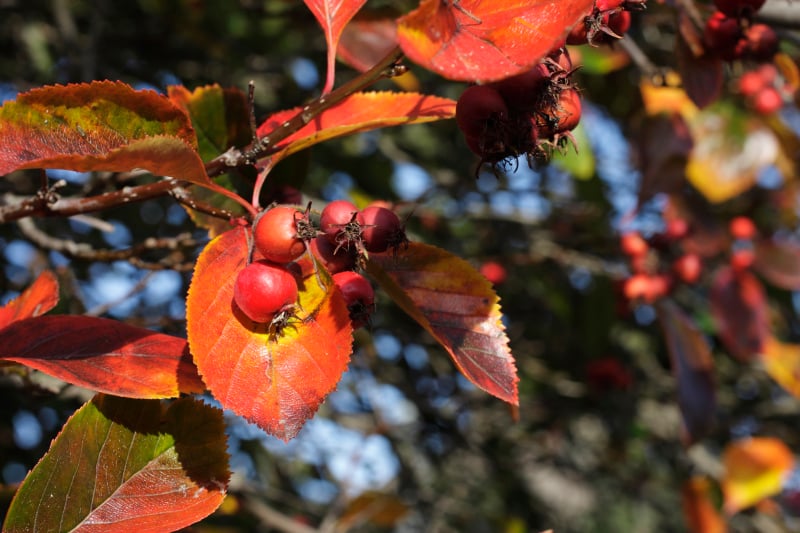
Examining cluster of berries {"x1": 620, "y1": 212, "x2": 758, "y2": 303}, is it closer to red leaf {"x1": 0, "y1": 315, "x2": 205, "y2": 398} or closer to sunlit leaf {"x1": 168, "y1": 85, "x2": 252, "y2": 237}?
sunlit leaf {"x1": 168, "y1": 85, "x2": 252, "y2": 237}

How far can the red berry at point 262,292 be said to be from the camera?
79cm

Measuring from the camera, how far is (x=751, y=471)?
3158 millimetres

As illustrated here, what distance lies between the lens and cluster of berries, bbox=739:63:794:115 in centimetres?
279

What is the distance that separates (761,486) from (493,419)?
1188mm

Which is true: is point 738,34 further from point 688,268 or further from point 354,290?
point 688,268

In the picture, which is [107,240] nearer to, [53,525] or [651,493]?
[53,525]

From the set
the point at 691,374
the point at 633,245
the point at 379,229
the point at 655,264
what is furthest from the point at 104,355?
the point at 655,264

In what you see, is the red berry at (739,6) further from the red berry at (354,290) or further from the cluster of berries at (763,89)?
the cluster of berries at (763,89)

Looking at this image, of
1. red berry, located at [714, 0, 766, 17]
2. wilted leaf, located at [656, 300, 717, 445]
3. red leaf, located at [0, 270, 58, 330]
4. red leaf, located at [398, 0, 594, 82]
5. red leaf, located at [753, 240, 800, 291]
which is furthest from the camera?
red leaf, located at [753, 240, 800, 291]

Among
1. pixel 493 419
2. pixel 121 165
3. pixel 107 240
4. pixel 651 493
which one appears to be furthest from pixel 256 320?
pixel 651 493

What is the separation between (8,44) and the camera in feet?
9.19

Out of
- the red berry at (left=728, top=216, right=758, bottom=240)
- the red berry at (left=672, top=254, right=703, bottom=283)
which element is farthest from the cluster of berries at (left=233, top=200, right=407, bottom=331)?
the red berry at (left=728, top=216, right=758, bottom=240)

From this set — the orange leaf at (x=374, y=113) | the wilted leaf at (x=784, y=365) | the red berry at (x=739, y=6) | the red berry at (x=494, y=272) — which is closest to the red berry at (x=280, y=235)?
the orange leaf at (x=374, y=113)

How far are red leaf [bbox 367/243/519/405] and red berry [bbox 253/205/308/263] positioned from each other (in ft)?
0.53
